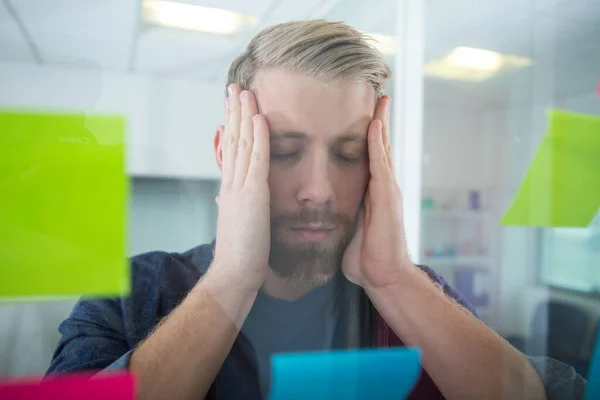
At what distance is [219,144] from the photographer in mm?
586

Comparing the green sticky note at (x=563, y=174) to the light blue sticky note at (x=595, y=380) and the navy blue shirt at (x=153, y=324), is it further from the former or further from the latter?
the navy blue shirt at (x=153, y=324)

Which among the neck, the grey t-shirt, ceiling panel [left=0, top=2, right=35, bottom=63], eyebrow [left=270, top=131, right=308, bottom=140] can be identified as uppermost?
ceiling panel [left=0, top=2, right=35, bottom=63]

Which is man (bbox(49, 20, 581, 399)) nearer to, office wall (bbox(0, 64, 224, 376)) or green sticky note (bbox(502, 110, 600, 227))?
office wall (bbox(0, 64, 224, 376))

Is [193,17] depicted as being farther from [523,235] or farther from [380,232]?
[523,235]

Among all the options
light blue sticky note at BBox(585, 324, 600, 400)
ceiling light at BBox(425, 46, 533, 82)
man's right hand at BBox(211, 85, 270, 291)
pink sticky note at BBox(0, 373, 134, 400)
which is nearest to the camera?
pink sticky note at BBox(0, 373, 134, 400)

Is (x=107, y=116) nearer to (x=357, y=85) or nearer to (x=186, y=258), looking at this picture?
(x=186, y=258)

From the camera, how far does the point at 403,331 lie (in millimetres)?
643

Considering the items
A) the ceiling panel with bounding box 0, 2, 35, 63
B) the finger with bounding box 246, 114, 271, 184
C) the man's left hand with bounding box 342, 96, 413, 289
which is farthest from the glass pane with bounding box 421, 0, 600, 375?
the ceiling panel with bounding box 0, 2, 35, 63

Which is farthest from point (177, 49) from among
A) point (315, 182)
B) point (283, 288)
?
point (283, 288)

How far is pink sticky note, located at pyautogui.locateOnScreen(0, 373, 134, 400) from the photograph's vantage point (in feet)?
1.57

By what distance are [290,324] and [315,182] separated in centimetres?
20

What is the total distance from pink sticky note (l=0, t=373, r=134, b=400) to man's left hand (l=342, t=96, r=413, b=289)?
0.33 meters

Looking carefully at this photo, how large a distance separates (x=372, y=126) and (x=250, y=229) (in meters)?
0.23

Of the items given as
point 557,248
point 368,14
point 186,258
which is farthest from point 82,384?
point 557,248
